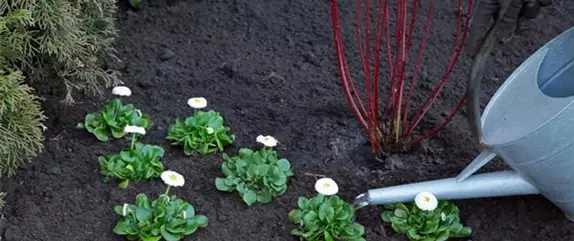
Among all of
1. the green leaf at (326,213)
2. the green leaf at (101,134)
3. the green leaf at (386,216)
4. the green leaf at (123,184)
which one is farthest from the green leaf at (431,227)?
the green leaf at (101,134)

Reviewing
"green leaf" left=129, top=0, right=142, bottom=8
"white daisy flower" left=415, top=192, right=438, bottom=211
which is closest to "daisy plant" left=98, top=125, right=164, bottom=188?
"white daisy flower" left=415, top=192, right=438, bottom=211

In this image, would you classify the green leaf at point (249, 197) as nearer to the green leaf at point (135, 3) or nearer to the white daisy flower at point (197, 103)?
the white daisy flower at point (197, 103)

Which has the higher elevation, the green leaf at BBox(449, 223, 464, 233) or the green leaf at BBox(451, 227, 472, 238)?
the green leaf at BBox(449, 223, 464, 233)

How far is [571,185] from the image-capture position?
2.39 meters

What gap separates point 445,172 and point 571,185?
1.60 feet

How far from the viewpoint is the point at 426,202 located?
2.50 m

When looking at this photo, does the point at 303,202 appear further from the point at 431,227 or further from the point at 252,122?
the point at 252,122

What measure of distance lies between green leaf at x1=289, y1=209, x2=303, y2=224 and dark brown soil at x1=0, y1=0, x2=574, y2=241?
0.03m

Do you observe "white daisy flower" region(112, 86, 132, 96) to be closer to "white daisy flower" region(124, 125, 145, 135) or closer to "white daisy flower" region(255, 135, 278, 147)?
"white daisy flower" region(124, 125, 145, 135)

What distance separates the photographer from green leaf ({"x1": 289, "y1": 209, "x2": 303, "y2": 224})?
2.57 meters

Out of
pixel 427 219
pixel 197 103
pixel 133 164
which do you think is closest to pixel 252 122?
pixel 197 103

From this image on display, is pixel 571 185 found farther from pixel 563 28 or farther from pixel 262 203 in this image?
pixel 563 28

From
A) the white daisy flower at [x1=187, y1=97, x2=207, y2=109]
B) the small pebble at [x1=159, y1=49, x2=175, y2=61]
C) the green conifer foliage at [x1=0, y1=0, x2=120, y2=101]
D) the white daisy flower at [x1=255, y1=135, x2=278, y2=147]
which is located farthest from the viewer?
the small pebble at [x1=159, y1=49, x2=175, y2=61]

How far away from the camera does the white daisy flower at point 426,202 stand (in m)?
2.49
